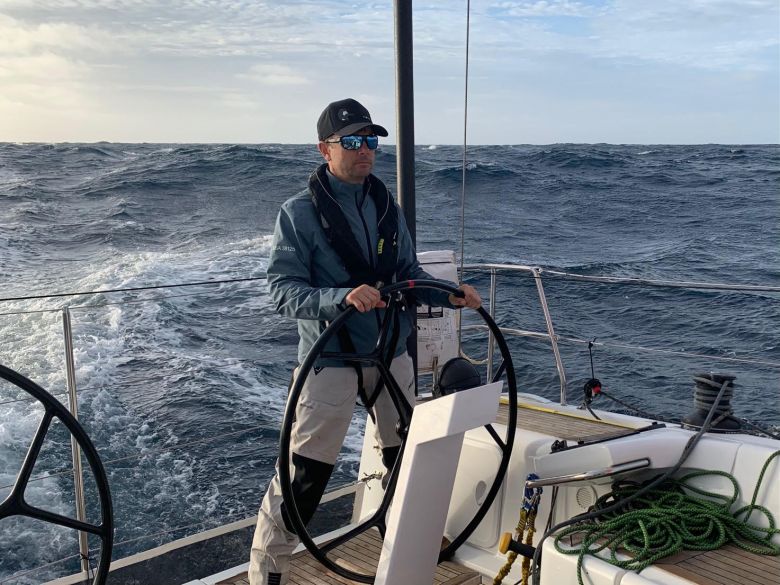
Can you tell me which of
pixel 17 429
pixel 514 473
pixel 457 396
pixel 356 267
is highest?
pixel 356 267

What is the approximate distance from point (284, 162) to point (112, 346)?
1401 cm

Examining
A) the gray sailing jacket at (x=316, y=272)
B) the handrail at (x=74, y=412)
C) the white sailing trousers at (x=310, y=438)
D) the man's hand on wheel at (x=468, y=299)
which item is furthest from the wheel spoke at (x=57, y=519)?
the man's hand on wheel at (x=468, y=299)

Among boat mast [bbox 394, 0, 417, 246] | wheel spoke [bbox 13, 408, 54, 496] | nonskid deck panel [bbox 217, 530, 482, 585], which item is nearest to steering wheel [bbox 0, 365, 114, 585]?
wheel spoke [bbox 13, 408, 54, 496]

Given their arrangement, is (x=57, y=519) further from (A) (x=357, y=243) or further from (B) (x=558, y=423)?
(B) (x=558, y=423)

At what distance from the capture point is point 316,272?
232cm

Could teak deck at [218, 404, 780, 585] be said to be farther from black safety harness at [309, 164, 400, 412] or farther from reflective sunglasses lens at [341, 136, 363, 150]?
reflective sunglasses lens at [341, 136, 363, 150]

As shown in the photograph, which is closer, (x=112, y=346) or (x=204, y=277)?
(x=112, y=346)

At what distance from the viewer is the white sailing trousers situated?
2.27 m

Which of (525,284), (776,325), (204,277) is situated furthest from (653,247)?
(204,277)

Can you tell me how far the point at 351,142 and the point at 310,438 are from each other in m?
0.81

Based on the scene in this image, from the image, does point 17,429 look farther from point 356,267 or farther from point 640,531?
point 640,531

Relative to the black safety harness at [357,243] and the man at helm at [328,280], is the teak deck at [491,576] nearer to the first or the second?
the man at helm at [328,280]

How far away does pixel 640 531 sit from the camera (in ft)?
6.94

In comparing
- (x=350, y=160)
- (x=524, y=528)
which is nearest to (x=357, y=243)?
(x=350, y=160)
